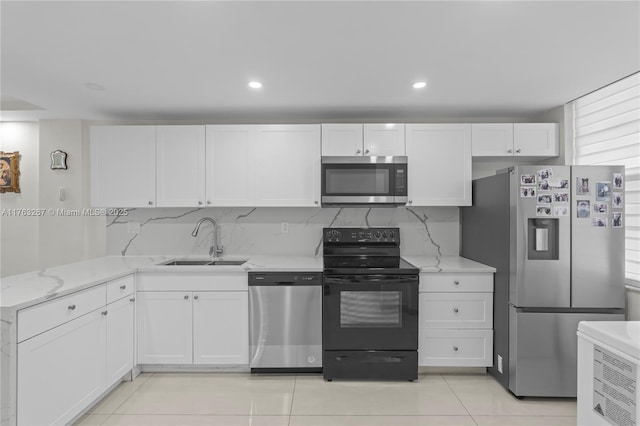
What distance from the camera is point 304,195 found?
3.21m

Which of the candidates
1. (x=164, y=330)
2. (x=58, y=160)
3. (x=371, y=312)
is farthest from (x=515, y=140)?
(x=58, y=160)

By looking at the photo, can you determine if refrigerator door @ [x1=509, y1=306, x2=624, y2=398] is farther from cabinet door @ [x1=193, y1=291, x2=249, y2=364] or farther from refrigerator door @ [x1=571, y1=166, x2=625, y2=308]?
cabinet door @ [x1=193, y1=291, x2=249, y2=364]

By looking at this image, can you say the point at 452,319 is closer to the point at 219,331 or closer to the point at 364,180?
the point at 364,180

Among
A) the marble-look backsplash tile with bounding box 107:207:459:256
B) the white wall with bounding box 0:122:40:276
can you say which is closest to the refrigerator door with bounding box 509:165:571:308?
the marble-look backsplash tile with bounding box 107:207:459:256

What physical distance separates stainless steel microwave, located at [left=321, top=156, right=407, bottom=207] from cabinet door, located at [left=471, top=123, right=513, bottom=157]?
70 cm

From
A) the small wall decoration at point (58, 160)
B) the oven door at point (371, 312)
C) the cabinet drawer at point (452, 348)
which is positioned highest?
the small wall decoration at point (58, 160)

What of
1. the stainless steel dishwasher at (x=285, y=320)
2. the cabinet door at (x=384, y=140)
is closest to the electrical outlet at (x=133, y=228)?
the stainless steel dishwasher at (x=285, y=320)

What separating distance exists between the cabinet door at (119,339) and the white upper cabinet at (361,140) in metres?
2.01

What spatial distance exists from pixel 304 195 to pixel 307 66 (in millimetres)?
1218

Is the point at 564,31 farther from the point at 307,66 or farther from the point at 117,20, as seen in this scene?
the point at 117,20

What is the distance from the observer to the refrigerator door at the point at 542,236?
2469 mm

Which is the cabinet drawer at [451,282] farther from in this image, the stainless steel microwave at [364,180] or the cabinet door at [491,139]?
the cabinet door at [491,139]

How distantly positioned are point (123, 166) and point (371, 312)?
8.24ft

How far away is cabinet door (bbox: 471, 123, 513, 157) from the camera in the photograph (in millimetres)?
3146
